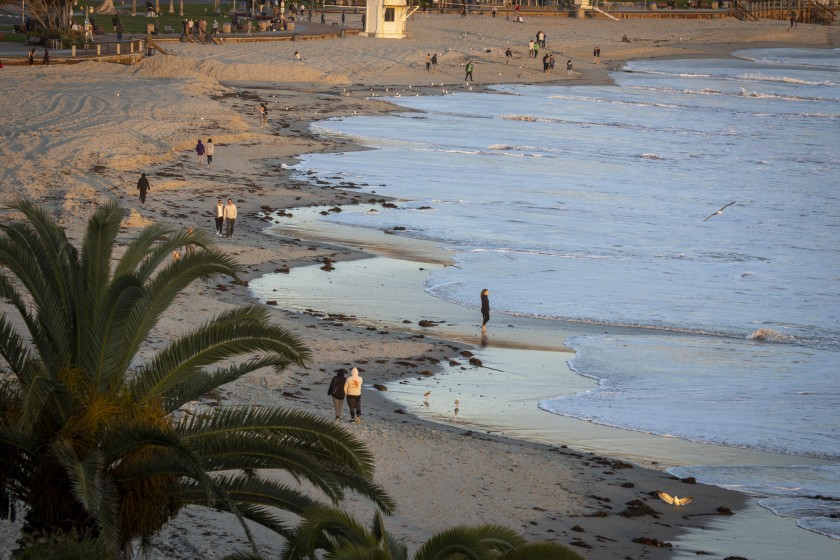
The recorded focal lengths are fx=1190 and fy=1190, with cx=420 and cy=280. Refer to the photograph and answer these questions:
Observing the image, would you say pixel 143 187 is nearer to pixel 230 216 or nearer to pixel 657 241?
pixel 230 216

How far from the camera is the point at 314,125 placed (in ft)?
161

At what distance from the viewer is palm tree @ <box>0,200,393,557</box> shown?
A: 29.6 ft

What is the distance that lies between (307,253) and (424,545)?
18.1 m

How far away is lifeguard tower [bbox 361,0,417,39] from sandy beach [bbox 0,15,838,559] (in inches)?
325

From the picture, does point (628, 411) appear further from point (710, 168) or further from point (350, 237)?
point (710, 168)

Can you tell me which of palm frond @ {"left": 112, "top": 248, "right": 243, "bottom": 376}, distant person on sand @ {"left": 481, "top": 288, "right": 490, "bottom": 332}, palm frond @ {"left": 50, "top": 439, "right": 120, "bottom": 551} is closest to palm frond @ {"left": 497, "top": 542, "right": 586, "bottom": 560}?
palm frond @ {"left": 50, "top": 439, "right": 120, "bottom": 551}

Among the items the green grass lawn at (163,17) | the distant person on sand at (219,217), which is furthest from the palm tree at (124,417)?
the green grass lawn at (163,17)

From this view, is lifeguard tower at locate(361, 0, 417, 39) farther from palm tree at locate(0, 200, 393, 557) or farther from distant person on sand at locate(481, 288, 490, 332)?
palm tree at locate(0, 200, 393, 557)

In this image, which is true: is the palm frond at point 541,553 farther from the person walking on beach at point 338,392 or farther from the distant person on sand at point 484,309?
the distant person on sand at point 484,309

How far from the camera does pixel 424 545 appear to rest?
796 cm

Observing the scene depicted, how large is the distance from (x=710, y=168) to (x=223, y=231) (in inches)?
996

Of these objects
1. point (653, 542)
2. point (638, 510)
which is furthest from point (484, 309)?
point (653, 542)

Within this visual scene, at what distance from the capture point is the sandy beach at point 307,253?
1313 cm

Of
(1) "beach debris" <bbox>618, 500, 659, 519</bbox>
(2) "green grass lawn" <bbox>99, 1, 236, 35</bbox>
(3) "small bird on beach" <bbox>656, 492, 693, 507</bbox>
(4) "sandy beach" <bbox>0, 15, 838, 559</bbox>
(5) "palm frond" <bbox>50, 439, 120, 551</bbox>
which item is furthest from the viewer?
(2) "green grass lawn" <bbox>99, 1, 236, 35</bbox>
